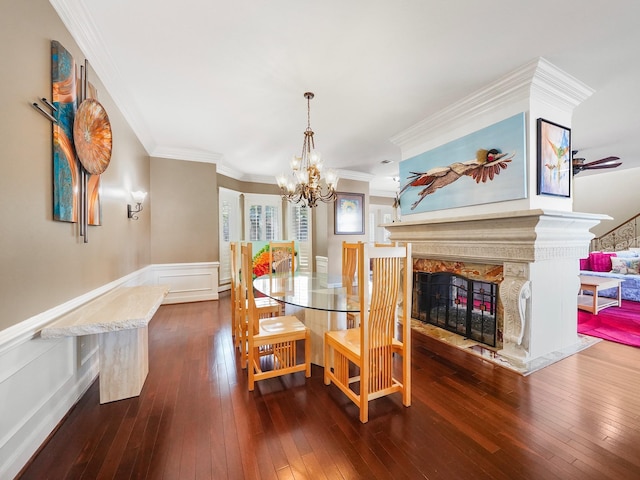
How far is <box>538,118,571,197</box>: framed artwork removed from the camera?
2455mm

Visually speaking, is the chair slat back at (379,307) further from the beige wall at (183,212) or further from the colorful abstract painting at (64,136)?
the beige wall at (183,212)

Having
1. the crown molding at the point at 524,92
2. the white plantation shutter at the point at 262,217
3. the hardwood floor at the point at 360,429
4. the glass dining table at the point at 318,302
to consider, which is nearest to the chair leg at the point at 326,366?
the hardwood floor at the point at 360,429

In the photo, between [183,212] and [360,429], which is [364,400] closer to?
[360,429]

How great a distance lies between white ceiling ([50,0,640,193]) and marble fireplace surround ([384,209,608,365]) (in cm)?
132

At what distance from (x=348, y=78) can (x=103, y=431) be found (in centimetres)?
333

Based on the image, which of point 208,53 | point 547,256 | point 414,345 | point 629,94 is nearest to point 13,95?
point 208,53

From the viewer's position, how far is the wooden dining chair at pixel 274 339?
82.7 inches

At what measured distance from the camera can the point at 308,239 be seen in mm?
6512

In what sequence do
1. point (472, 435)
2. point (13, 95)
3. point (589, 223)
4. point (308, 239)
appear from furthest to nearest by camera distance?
1. point (308, 239)
2. point (589, 223)
3. point (472, 435)
4. point (13, 95)

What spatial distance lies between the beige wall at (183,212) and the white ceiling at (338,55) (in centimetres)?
109

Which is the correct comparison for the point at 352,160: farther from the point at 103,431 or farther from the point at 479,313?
the point at 103,431

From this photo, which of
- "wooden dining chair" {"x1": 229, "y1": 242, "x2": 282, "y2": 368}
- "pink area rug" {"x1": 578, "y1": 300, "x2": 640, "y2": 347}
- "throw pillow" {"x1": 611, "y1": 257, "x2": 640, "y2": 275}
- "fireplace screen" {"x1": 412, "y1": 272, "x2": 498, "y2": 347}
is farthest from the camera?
"throw pillow" {"x1": 611, "y1": 257, "x2": 640, "y2": 275}

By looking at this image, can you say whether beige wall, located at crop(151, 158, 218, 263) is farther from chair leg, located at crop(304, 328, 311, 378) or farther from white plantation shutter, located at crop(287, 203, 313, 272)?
chair leg, located at crop(304, 328, 311, 378)

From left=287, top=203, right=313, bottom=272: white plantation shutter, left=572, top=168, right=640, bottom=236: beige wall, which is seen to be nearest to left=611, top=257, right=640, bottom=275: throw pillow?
left=572, top=168, right=640, bottom=236: beige wall
